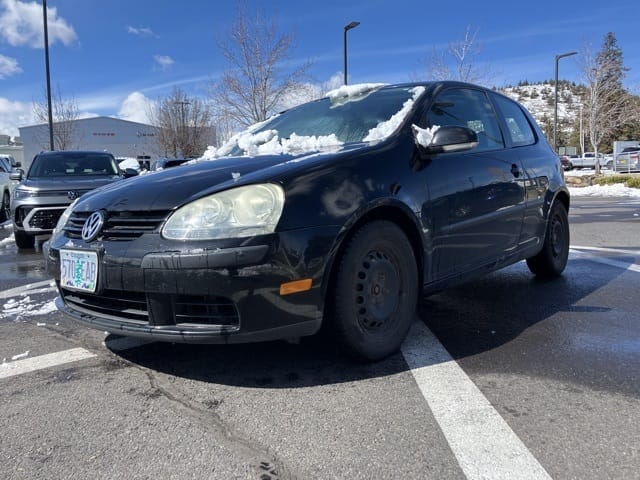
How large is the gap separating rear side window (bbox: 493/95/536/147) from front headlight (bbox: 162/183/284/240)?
102 inches

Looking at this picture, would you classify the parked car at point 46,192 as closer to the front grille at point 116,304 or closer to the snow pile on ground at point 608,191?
the front grille at point 116,304

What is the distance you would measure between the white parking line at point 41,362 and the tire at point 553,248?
3837 mm

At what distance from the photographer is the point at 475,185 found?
3383 mm

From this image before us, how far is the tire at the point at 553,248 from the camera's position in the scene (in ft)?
15.5

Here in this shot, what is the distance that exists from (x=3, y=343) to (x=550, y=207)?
435cm

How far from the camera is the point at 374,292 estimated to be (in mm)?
2729

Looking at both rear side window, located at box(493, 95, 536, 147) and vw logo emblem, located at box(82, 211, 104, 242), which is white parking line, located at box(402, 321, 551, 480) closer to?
vw logo emblem, located at box(82, 211, 104, 242)

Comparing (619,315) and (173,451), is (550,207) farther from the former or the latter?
(173,451)

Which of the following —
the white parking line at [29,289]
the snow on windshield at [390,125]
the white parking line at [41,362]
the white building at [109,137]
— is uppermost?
the white building at [109,137]

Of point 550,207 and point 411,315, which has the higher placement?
point 550,207

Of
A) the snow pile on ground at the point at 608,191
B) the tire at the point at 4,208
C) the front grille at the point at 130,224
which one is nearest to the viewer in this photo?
the front grille at the point at 130,224

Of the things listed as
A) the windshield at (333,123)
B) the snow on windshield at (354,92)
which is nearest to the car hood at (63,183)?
the windshield at (333,123)

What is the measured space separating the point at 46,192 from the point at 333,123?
545 centimetres

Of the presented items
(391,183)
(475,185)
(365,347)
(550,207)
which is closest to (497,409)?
(365,347)
